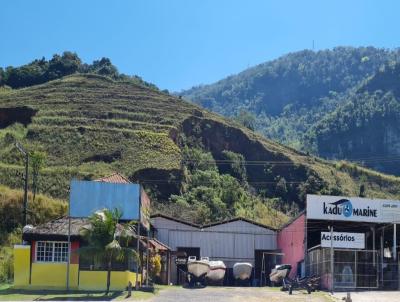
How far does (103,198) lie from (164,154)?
5854 cm

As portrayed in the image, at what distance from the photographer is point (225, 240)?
57469 millimetres

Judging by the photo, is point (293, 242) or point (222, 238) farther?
point (222, 238)

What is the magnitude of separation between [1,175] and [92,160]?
1521 centimetres

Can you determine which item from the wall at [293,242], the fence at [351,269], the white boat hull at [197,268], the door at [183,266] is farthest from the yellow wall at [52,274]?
the wall at [293,242]

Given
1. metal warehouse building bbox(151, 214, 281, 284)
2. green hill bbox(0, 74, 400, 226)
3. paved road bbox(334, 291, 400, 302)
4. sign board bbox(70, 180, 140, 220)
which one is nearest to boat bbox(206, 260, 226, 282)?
metal warehouse building bbox(151, 214, 281, 284)

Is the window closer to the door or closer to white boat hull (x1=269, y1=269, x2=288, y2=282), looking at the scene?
the door

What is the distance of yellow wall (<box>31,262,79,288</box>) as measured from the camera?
3791cm

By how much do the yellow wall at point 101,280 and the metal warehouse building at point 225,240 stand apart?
18.1 metres

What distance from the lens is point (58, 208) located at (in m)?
58.2

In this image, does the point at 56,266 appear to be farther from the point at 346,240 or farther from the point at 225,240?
the point at 225,240

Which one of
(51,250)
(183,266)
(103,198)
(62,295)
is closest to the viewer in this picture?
(62,295)

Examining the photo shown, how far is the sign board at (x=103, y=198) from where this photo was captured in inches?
1468

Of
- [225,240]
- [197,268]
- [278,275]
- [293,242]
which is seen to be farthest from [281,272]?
[225,240]

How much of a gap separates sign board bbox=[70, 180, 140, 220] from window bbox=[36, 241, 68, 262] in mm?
2644
